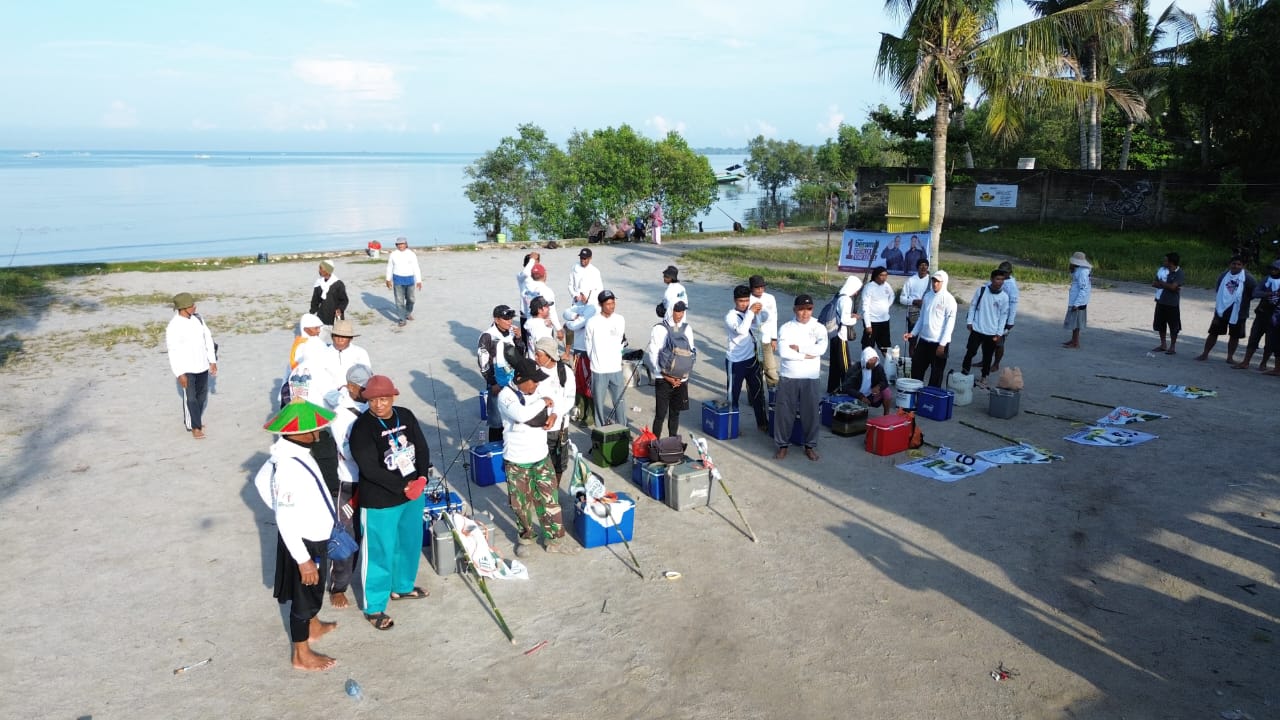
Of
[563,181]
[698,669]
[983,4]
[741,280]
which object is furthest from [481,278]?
[563,181]

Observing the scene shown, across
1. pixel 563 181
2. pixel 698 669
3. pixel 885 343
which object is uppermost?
pixel 563 181

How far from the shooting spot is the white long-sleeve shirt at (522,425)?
6676 millimetres

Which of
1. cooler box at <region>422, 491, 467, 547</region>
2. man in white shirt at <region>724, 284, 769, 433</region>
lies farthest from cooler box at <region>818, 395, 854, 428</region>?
cooler box at <region>422, 491, 467, 547</region>

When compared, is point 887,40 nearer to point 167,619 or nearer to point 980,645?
point 980,645

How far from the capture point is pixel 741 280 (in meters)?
21.9

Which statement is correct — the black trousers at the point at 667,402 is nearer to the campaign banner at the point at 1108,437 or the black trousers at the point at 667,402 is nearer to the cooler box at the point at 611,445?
the cooler box at the point at 611,445

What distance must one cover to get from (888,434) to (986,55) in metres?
11.7

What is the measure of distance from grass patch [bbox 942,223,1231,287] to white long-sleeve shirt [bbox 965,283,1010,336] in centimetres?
1152

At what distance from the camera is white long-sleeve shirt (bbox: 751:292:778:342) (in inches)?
391

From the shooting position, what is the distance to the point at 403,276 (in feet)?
52.1

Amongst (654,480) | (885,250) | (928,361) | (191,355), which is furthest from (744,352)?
(885,250)

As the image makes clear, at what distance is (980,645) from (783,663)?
1498 mm

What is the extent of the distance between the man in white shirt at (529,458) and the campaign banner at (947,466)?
422 cm

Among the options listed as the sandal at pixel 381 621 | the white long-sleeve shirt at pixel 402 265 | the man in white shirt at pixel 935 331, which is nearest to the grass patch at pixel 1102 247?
the man in white shirt at pixel 935 331
